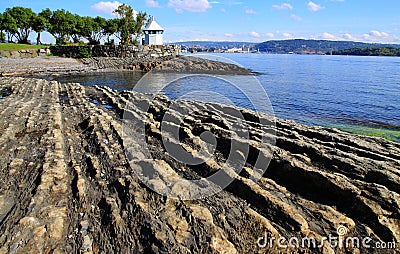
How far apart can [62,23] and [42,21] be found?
430 cm

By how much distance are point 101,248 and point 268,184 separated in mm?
3975

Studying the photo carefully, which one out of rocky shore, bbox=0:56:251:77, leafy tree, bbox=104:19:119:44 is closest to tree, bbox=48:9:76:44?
leafy tree, bbox=104:19:119:44

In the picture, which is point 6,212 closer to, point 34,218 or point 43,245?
point 34,218

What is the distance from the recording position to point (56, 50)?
63906 millimetres

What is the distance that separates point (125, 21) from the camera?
73250 mm

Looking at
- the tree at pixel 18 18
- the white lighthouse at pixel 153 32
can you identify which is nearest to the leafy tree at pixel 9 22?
the tree at pixel 18 18

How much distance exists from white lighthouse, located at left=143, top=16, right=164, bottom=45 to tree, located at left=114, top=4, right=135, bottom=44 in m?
3.94

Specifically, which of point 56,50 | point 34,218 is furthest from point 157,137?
point 56,50

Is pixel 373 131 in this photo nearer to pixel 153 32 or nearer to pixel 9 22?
pixel 153 32

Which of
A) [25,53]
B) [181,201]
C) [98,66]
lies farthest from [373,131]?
[25,53]

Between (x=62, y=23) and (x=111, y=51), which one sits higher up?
(x=62, y=23)

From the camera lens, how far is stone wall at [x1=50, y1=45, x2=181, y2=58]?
6400 centimetres

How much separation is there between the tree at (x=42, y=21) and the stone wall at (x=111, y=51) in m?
9.88

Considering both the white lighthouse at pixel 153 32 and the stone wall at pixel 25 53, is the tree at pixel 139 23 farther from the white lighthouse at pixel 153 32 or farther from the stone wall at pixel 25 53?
the stone wall at pixel 25 53
